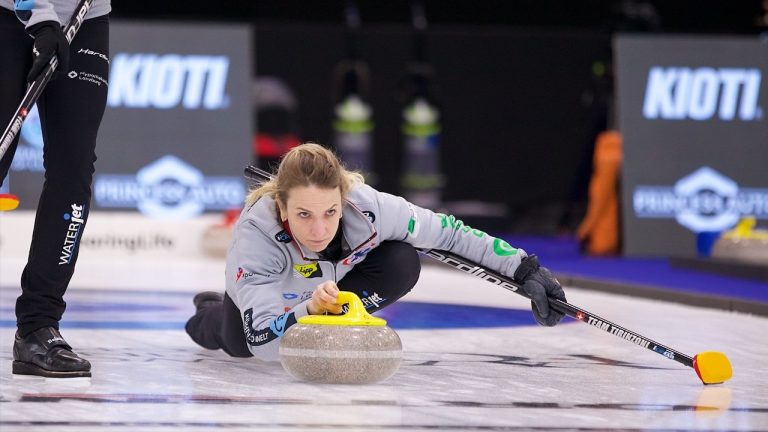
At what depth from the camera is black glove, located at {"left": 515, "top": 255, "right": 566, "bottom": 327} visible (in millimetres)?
3188

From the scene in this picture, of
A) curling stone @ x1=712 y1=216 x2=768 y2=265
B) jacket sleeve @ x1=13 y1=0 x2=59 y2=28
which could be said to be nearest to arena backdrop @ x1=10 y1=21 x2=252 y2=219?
curling stone @ x1=712 y1=216 x2=768 y2=265

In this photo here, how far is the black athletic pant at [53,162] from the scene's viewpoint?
121 inches

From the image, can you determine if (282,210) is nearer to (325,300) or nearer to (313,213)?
(313,213)

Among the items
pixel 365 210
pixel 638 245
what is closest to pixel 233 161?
pixel 638 245

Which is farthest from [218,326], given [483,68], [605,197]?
[483,68]

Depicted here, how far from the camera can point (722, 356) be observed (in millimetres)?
3053

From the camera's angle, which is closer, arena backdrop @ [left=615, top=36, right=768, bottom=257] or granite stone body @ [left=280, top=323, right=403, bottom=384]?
granite stone body @ [left=280, top=323, right=403, bottom=384]

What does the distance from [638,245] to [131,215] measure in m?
3.29

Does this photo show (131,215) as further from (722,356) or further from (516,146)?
(722,356)

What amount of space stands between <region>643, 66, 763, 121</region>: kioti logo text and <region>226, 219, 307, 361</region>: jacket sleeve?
18.4ft

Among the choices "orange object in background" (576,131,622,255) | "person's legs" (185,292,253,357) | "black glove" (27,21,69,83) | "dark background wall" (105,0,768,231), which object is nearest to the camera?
"black glove" (27,21,69,83)

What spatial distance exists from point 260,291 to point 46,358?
20.6 inches

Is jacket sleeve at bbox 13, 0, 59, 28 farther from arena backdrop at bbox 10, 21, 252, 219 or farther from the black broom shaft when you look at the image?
arena backdrop at bbox 10, 21, 252, 219

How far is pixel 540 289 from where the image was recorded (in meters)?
3.19
